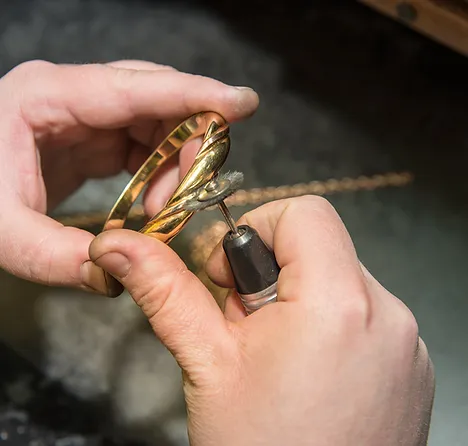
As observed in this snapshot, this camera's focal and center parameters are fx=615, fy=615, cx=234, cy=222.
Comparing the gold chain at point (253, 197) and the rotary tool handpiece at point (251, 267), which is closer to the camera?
the rotary tool handpiece at point (251, 267)

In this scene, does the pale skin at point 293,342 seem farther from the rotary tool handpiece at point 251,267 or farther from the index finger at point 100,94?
the index finger at point 100,94

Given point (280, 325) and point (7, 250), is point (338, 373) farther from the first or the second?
point (7, 250)

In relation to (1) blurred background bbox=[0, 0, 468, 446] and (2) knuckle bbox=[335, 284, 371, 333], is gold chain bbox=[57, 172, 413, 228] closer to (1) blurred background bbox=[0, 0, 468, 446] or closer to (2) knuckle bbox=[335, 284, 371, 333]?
(1) blurred background bbox=[0, 0, 468, 446]

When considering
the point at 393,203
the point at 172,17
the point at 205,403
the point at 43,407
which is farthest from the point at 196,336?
the point at 172,17

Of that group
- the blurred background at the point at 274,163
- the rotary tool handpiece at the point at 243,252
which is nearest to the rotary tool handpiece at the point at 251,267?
the rotary tool handpiece at the point at 243,252

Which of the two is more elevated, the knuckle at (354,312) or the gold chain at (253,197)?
the knuckle at (354,312)

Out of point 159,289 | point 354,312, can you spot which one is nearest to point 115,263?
point 159,289
